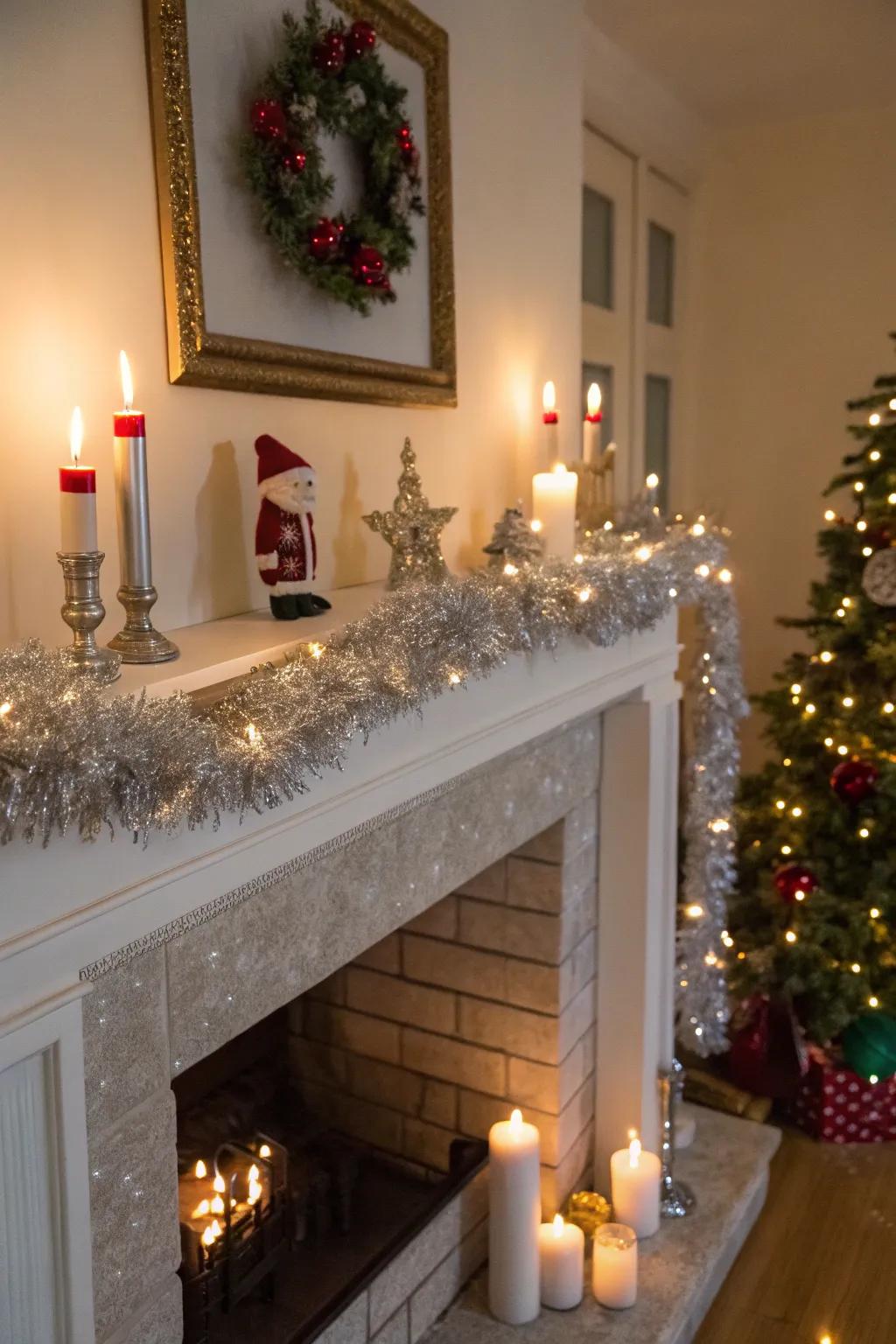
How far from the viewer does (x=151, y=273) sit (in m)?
1.12

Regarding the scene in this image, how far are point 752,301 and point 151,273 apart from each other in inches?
96.6

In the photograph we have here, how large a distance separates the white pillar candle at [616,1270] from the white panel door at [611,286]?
72.2 inches

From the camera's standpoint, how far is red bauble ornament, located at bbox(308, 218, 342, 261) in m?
1.28

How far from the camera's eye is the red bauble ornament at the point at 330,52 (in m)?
1.26

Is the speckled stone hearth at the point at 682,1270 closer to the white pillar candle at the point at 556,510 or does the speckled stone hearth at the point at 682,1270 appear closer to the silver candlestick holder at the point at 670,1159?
the silver candlestick holder at the point at 670,1159

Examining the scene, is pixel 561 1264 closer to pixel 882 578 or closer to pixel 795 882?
pixel 795 882

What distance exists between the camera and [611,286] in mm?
2750

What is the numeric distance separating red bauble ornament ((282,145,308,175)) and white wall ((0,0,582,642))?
0.11m

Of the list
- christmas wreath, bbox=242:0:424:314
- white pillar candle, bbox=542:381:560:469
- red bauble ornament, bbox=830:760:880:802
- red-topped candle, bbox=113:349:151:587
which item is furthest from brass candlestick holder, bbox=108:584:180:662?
red bauble ornament, bbox=830:760:880:802

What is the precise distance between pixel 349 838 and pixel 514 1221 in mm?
850

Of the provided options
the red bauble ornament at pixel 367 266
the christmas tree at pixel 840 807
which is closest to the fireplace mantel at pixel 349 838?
the red bauble ornament at pixel 367 266

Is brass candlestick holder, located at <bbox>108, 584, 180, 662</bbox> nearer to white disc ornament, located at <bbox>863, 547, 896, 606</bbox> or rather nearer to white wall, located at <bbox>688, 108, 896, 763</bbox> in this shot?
white disc ornament, located at <bbox>863, 547, 896, 606</bbox>

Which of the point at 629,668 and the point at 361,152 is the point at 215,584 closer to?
the point at 361,152

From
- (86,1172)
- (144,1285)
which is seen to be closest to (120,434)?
(86,1172)
